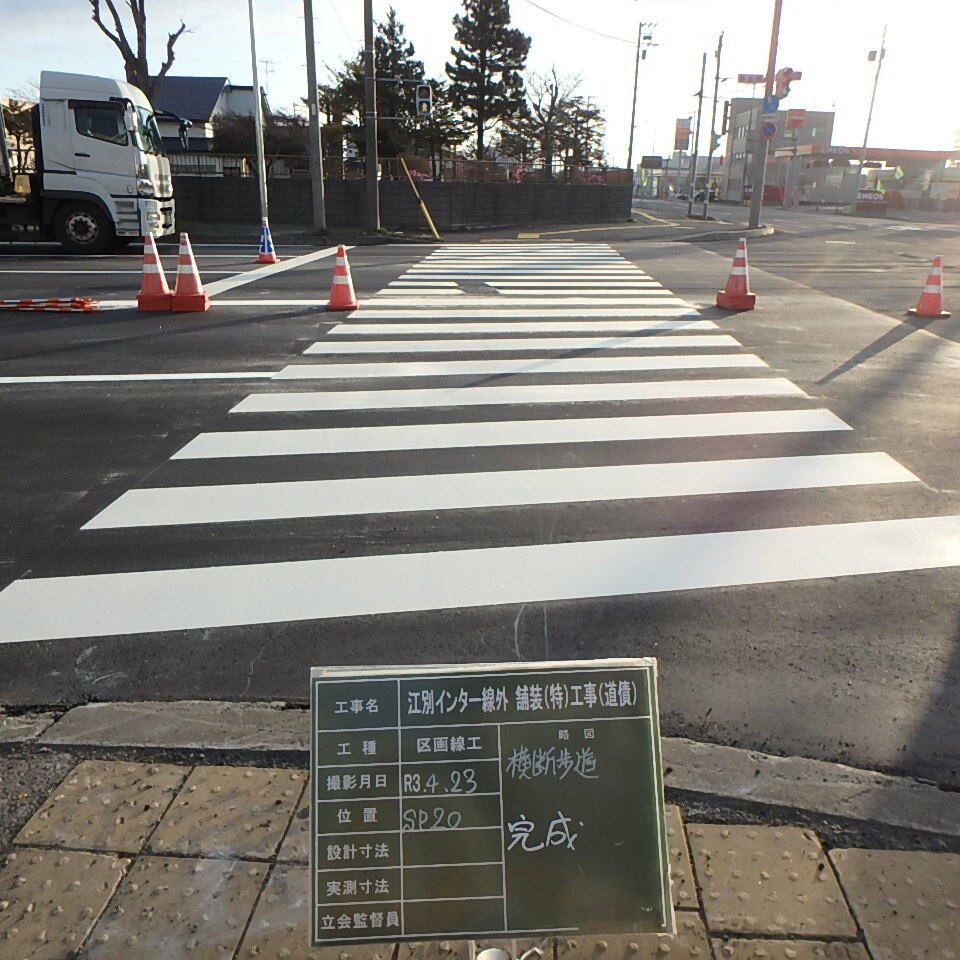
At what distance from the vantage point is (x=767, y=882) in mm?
2102

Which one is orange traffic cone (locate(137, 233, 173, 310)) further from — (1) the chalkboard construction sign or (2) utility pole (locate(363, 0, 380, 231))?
(2) utility pole (locate(363, 0, 380, 231))

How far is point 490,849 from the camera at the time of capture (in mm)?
1724

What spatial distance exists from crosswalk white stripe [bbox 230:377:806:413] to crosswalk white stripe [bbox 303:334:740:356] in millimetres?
1606

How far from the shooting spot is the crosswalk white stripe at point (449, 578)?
3422 millimetres

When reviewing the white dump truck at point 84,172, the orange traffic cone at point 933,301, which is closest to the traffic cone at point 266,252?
the white dump truck at point 84,172

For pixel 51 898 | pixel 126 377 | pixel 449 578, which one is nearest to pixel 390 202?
pixel 126 377

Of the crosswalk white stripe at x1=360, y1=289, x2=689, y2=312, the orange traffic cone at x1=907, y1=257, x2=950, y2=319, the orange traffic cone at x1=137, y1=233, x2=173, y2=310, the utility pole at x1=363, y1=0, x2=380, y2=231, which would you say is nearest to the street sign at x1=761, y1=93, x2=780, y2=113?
the utility pole at x1=363, y1=0, x2=380, y2=231

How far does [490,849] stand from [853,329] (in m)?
9.99

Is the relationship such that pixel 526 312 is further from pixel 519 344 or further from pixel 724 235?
pixel 724 235

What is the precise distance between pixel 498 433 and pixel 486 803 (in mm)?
4252

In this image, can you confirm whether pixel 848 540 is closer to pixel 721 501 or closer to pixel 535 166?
pixel 721 501

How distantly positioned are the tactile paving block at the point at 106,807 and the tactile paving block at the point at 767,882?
5.09 ft

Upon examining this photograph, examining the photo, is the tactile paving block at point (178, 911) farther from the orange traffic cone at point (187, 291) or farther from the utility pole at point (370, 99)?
the utility pole at point (370, 99)

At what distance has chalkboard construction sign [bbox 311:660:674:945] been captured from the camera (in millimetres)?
1700
